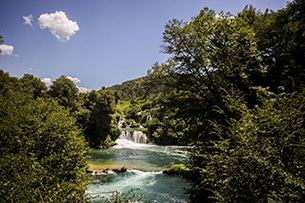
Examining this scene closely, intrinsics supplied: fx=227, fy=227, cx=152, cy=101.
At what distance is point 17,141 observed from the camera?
33.7 ft

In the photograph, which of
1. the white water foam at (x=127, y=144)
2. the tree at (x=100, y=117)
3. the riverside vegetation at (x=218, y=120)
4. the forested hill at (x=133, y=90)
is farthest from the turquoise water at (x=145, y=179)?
the tree at (x=100, y=117)

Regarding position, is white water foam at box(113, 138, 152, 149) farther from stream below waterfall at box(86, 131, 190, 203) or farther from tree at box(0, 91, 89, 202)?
tree at box(0, 91, 89, 202)

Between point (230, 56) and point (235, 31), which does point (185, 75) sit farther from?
point (235, 31)

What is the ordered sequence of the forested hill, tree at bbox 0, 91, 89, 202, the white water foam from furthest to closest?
1. the white water foam
2. the forested hill
3. tree at bbox 0, 91, 89, 202

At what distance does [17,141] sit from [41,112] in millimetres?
3039

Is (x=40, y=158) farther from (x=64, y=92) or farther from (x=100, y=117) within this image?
(x=64, y=92)

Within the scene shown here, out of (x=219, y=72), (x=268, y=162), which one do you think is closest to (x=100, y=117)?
(x=219, y=72)

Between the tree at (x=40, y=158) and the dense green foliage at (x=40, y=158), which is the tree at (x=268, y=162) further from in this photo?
the tree at (x=40, y=158)

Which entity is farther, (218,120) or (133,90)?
(133,90)

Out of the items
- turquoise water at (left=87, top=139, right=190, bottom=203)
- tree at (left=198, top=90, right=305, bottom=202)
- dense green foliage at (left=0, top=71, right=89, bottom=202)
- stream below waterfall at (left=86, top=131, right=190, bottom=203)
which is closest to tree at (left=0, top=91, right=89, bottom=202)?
→ dense green foliage at (left=0, top=71, right=89, bottom=202)

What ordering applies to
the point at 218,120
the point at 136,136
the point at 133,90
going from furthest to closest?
1. the point at 136,136
2. the point at 133,90
3. the point at 218,120

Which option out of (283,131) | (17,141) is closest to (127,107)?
(17,141)

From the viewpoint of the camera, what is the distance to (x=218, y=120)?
13.3m

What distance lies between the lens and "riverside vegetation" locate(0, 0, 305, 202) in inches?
255
